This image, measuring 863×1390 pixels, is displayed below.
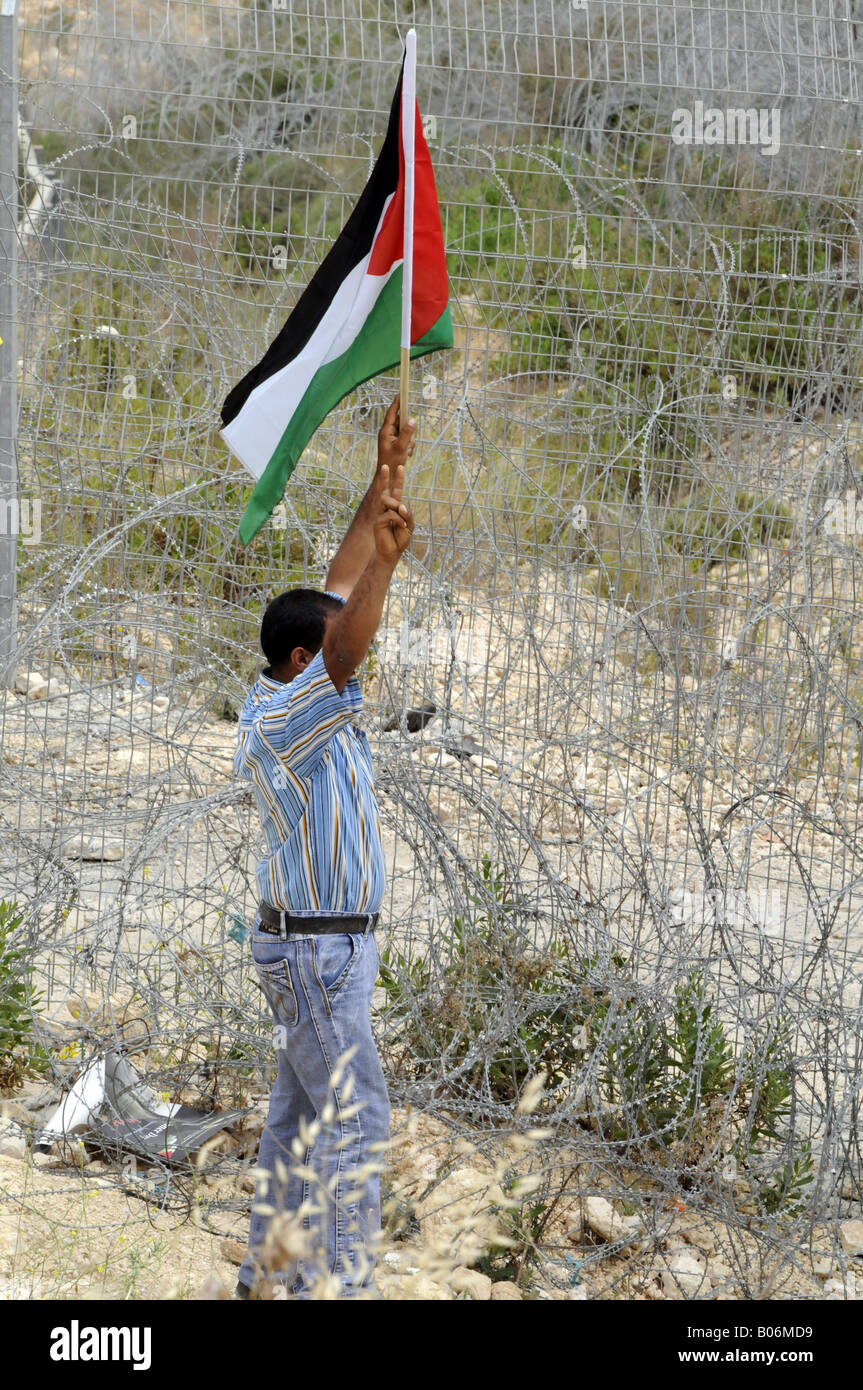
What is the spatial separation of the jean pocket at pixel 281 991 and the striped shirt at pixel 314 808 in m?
0.14

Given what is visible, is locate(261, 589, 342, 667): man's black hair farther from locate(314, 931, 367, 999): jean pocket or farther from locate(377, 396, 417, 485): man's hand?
locate(314, 931, 367, 999): jean pocket

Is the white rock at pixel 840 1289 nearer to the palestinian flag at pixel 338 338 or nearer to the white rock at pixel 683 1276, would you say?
the white rock at pixel 683 1276

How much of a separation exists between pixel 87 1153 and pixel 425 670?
1.84 metres

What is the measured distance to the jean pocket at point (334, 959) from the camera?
3018 millimetres

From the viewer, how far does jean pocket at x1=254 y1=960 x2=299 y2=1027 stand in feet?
10.0

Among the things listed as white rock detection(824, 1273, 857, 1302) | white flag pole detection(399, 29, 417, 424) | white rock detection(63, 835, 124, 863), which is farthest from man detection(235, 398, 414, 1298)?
white rock detection(63, 835, 124, 863)

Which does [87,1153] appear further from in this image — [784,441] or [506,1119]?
[784,441]

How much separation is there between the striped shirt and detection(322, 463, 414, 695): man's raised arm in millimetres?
118

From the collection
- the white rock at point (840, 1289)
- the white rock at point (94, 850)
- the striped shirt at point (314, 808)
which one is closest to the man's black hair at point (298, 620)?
the striped shirt at point (314, 808)

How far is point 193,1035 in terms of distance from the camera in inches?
165

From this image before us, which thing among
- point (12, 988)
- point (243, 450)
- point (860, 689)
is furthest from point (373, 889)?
point (860, 689)

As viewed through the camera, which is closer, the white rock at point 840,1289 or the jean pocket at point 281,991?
the jean pocket at point 281,991

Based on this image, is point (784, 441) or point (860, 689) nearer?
point (784, 441)

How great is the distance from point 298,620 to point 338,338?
0.83 m
